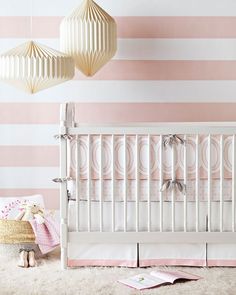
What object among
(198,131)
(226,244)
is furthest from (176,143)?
(226,244)

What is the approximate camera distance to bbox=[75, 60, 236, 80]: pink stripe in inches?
160

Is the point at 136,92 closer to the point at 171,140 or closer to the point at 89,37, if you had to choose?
the point at 89,37

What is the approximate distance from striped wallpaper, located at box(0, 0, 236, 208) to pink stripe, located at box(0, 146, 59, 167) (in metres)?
0.10

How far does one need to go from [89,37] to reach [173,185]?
946 mm

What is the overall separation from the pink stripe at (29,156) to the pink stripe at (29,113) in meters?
0.16

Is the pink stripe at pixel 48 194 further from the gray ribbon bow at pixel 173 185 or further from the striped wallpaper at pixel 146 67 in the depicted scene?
the gray ribbon bow at pixel 173 185

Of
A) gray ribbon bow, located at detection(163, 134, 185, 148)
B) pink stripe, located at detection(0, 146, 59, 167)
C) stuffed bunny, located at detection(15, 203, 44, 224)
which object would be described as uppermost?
gray ribbon bow, located at detection(163, 134, 185, 148)

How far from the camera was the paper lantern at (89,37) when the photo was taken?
12.1ft

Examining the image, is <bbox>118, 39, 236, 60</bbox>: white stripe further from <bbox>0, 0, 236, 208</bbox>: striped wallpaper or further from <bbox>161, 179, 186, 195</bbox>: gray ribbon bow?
<bbox>161, 179, 186, 195</bbox>: gray ribbon bow

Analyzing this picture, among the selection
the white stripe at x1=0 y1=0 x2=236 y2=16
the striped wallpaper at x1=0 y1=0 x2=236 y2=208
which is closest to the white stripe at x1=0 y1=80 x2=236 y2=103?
the striped wallpaper at x1=0 y1=0 x2=236 y2=208

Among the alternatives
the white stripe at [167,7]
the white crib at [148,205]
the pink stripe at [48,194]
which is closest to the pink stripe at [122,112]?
the pink stripe at [48,194]

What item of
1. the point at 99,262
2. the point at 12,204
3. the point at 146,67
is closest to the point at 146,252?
the point at 99,262

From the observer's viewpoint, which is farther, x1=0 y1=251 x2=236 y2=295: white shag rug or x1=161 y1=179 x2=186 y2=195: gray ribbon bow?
x1=161 y1=179 x2=186 y2=195: gray ribbon bow

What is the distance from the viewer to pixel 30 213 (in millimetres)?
3668
